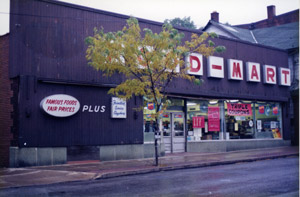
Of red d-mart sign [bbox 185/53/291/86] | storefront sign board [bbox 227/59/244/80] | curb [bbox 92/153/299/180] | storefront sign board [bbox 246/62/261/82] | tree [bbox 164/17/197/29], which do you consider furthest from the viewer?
tree [bbox 164/17/197/29]

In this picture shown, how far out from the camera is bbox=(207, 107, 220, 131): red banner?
76.7ft

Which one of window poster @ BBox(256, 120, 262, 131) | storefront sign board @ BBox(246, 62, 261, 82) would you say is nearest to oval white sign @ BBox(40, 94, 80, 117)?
storefront sign board @ BBox(246, 62, 261, 82)

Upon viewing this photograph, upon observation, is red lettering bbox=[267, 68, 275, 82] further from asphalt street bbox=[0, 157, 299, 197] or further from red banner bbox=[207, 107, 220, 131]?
asphalt street bbox=[0, 157, 299, 197]

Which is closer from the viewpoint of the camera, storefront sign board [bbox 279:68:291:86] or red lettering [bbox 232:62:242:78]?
red lettering [bbox 232:62:242:78]

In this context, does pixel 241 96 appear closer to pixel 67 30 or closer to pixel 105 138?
pixel 105 138

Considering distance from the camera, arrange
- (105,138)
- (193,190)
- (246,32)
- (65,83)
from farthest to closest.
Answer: (246,32) < (105,138) < (65,83) < (193,190)

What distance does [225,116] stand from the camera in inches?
942

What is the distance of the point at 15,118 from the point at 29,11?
4.87 meters

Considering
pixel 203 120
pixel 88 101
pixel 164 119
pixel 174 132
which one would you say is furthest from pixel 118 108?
pixel 203 120

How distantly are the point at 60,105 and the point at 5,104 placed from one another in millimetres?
2518

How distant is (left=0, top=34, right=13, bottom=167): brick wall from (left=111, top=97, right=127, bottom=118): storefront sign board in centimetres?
489

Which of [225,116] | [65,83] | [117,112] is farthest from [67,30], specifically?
[225,116]

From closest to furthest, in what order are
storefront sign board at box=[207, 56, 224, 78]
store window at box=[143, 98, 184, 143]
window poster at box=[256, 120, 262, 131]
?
store window at box=[143, 98, 184, 143] < storefront sign board at box=[207, 56, 224, 78] < window poster at box=[256, 120, 262, 131]

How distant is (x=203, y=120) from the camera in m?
23.2
